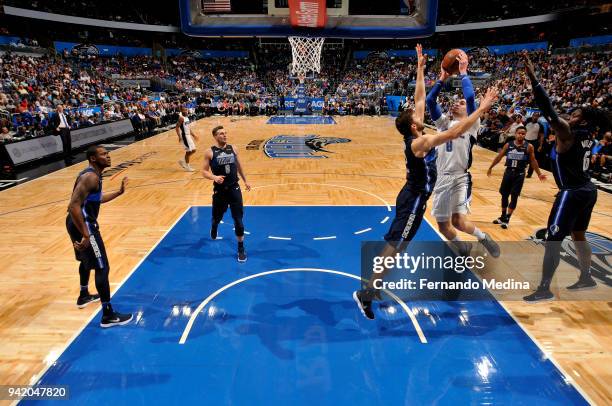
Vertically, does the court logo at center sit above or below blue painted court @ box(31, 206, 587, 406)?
below

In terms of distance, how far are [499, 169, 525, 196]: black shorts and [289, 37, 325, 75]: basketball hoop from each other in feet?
27.3

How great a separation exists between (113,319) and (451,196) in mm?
4209

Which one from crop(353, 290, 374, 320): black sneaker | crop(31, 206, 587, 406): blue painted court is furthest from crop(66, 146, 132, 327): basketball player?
crop(353, 290, 374, 320): black sneaker

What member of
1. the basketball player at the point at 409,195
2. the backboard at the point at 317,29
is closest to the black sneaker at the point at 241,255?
the basketball player at the point at 409,195

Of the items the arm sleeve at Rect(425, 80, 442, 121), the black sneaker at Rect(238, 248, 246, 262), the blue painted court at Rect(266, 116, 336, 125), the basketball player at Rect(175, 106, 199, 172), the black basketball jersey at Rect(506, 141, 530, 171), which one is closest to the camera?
the arm sleeve at Rect(425, 80, 442, 121)

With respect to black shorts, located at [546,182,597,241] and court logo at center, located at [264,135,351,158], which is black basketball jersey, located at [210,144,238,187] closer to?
black shorts, located at [546,182,597,241]

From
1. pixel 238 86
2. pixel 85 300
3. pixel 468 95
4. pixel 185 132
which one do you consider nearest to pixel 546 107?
pixel 468 95

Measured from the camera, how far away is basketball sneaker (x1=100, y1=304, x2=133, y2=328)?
417 centimetres

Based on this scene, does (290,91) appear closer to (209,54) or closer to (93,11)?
(209,54)

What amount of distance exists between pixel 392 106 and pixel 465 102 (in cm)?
3149

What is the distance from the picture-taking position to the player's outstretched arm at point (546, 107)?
387 cm

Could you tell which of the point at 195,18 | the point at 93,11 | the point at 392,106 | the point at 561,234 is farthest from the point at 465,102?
the point at 93,11

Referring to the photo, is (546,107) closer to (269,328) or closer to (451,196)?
(451,196)

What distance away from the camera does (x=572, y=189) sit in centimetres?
Result: 436
